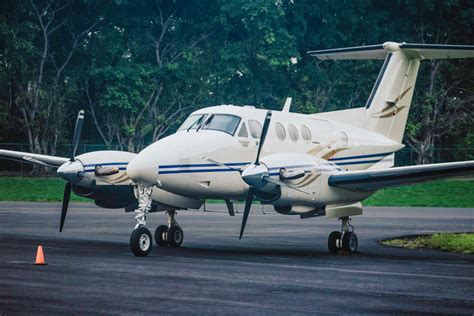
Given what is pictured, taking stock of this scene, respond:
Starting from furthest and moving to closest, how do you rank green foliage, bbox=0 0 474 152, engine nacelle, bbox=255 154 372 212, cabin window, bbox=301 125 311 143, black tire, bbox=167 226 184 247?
green foliage, bbox=0 0 474 152, cabin window, bbox=301 125 311 143, black tire, bbox=167 226 184 247, engine nacelle, bbox=255 154 372 212

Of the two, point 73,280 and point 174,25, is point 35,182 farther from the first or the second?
point 73,280

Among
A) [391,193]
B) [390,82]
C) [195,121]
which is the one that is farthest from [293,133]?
[391,193]

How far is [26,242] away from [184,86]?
39.9 metres

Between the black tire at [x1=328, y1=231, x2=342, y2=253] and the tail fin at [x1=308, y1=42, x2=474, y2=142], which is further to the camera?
the tail fin at [x1=308, y1=42, x2=474, y2=142]

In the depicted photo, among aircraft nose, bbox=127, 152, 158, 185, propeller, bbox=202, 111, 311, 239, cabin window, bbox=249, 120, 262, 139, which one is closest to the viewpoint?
aircraft nose, bbox=127, 152, 158, 185

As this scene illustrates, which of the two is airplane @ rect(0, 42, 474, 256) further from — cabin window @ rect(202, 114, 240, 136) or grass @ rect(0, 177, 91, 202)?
grass @ rect(0, 177, 91, 202)

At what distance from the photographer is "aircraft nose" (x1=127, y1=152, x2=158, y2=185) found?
67.7 feet

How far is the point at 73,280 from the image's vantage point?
15.5m

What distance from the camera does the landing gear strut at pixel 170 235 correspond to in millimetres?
23609

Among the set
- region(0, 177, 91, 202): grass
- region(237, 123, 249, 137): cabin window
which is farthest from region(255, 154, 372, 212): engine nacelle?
region(0, 177, 91, 202): grass

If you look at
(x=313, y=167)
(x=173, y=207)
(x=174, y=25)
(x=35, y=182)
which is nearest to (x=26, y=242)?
(x=173, y=207)

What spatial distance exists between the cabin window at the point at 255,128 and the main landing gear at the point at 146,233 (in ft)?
9.28

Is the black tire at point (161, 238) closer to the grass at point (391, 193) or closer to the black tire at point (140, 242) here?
the black tire at point (140, 242)

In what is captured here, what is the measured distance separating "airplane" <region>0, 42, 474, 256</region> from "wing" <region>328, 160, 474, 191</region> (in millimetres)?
23
